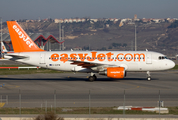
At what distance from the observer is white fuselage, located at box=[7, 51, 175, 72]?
38.8 m

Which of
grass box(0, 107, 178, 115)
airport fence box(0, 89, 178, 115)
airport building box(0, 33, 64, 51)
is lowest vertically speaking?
grass box(0, 107, 178, 115)

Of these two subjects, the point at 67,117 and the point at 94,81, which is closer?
the point at 67,117

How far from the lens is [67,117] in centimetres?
1719

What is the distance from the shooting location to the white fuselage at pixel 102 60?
38.8 metres

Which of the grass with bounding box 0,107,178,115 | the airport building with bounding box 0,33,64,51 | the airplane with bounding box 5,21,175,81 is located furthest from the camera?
the airport building with bounding box 0,33,64,51

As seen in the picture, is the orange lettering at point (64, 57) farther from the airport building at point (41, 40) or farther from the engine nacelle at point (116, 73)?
the airport building at point (41, 40)

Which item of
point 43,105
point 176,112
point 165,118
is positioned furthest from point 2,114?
point 176,112

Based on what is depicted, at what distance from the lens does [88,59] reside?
39.2m

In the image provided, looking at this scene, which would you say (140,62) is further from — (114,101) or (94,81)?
(114,101)

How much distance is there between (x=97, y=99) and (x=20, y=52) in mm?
19350

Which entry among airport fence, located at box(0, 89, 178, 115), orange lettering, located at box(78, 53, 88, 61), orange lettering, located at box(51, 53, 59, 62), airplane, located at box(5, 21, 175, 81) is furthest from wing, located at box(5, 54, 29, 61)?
airport fence, located at box(0, 89, 178, 115)

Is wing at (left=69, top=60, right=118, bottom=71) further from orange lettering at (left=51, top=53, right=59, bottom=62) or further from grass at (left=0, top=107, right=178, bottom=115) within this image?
grass at (left=0, top=107, right=178, bottom=115)

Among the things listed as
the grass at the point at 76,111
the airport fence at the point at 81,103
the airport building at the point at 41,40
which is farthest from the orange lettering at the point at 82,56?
the airport building at the point at 41,40

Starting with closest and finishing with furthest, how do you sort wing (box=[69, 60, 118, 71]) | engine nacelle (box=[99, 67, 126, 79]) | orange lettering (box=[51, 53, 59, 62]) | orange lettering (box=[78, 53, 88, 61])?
engine nacelle (box=[99, 67, 126, 79]) → wing (box=[69, 60, 118, 71]) → orange lettering (box=[78, 53, 88, 61]) → orange lettering (box=[51, 53, 59, 62])
